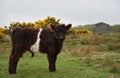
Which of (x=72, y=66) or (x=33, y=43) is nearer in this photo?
(x=33, y=43)

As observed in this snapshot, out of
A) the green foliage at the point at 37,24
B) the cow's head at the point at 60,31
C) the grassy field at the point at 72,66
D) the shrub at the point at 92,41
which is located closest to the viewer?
the cow's head at the point at 60,31

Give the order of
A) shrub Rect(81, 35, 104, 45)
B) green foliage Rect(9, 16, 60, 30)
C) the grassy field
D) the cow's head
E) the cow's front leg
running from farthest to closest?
green foliage Rect(9, 16, 60, 30), shrub Rect(81, 35, 104, 45), the cow's front leg, the grassy field, the cow's head

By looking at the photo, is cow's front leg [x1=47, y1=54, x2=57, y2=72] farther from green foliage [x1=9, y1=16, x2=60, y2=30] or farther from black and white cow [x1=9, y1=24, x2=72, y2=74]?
green foliage [x1=9, y1=16, x2=60, y2=30]

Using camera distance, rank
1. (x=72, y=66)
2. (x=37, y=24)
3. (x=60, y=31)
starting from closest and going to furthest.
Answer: (x=60, y=31) < (x=72, y=66) < (x=37, y=24)

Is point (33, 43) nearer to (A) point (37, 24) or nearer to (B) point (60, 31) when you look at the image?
(B) point (60, 31)

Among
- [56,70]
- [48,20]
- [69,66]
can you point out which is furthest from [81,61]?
[48,20]

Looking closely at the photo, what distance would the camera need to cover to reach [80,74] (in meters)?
15.3

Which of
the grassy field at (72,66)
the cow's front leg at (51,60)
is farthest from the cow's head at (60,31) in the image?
the grassy field at (72,66)

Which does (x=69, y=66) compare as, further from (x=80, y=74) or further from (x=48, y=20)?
(x=48, y=20)

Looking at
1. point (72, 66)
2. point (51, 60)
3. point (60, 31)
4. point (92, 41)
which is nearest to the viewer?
point (60, 31)

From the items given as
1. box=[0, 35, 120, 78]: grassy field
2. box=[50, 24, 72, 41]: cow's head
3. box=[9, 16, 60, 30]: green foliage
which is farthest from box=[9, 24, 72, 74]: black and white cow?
box=[9, 16, 60, 30]: green foliage

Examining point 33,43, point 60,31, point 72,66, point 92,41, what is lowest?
point 72,66

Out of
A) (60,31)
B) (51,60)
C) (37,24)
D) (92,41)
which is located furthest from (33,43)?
(37,24)

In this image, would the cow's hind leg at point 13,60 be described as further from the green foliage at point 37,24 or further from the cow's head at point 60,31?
the green foliage at point 37,24
